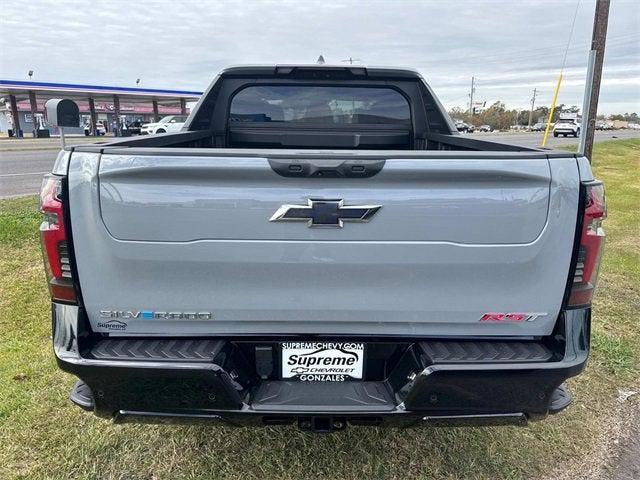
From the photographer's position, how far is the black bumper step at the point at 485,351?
2061 millimetres

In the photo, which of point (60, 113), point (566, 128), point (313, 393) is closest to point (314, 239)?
point (313, 393)

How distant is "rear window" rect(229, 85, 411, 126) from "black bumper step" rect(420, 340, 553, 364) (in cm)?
243

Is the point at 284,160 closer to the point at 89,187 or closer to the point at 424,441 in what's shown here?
the point at 89,187

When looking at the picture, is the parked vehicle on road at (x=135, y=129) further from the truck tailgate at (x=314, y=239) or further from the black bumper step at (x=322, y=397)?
the black bumper step at (x=322, y=397)

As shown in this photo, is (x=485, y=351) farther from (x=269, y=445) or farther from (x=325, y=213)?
(x=269, y=445)

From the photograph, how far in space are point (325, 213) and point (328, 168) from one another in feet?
0.57

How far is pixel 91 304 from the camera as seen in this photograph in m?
2.04

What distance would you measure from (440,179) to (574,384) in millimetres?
2586

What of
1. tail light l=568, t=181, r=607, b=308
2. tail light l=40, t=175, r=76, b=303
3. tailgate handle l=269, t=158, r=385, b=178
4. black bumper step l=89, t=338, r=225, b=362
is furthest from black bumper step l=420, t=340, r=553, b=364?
tail light l=40, t=175, r=76, b=303

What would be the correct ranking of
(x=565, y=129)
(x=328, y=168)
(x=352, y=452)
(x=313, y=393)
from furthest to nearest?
(x=565, y=129)
(x=352, y=452)
(x=313, y=393)
(x=328, y=168)

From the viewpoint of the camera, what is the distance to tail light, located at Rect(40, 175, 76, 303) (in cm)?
198

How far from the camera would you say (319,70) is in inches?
141

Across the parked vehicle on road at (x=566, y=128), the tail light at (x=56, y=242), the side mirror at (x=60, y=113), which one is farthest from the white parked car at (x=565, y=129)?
the tail light at (x=56, y=242)

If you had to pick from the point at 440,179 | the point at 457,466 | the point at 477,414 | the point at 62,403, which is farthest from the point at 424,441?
the point at 62,403
